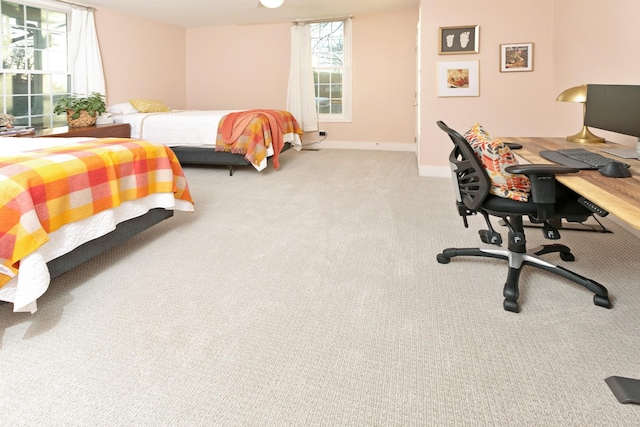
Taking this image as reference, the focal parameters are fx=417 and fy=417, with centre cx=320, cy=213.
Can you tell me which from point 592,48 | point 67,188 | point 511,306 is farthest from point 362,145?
point 67,188

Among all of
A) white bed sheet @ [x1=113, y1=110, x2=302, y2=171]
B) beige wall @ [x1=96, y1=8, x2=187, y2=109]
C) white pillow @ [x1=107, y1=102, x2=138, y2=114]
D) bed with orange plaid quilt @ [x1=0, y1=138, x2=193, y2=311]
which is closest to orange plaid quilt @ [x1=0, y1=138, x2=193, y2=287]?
bed with orange plaid quilt @ [x1=0, y1=138, x2=193, y2=311]

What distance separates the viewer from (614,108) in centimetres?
242

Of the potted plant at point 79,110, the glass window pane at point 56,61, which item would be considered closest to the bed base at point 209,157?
the potted plant at point 79,110

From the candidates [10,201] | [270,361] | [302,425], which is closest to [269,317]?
[270,361]

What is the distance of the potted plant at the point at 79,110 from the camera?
4.89 m

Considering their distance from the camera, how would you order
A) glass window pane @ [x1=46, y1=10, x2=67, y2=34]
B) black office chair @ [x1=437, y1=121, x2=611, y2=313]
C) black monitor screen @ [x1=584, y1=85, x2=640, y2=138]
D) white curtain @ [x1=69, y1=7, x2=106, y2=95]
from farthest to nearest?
1. white curtain @ [x1=69, y1=7, x2=106, y2=95]
2. glass window pane @ [x1=46, y1=10, x2=67, y2=34]
3. black monitor screen @ [x1=584, y1=85, x2=640, y2=138]
4. black office chair @ [x1=437, y1=121, x2=611, y2=313]

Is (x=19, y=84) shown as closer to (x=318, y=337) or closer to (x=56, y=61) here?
(x=56, y=61)

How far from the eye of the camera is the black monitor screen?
86.5 inches

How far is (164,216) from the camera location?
9.46 feet

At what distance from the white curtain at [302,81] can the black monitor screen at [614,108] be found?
521 centimetres

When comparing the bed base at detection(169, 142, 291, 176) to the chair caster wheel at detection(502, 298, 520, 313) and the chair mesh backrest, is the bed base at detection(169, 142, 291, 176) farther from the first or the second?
the chair caster wheel at detection(502, 298, 520, 313)

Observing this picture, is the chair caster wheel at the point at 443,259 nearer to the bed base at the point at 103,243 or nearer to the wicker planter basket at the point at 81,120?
the bed base at the point at 103,243

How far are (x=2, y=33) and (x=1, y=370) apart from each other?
496 centimetres

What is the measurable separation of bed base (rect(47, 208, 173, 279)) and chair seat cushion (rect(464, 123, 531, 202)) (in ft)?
6.57
